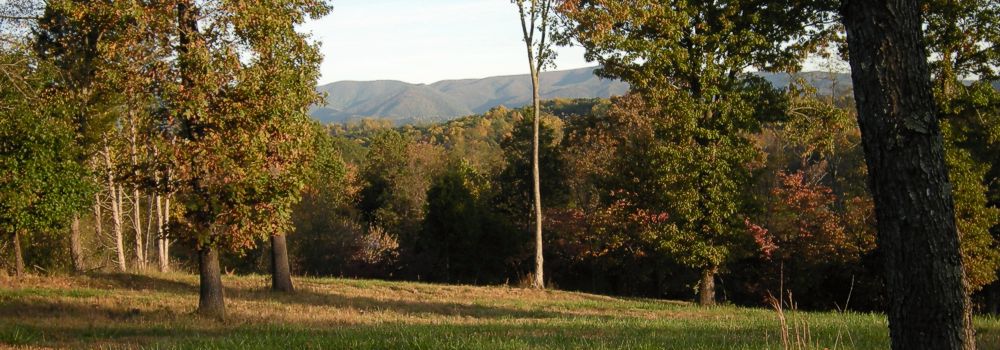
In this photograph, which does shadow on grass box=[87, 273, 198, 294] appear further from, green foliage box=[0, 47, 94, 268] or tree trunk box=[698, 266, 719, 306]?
tree trunk box=[698, 266, 719, 306]

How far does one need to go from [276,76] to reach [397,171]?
49012 millimetres

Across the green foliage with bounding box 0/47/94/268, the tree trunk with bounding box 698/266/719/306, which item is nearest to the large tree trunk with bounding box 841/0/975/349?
the green foliage with bounding box 0/47/94/268

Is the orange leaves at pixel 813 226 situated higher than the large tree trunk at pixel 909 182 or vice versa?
the large tree trunk at pixel 909 182

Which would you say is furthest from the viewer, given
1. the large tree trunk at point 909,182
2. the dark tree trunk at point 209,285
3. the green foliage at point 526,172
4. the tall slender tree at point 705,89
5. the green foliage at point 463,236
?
the green foliage at point 463,236

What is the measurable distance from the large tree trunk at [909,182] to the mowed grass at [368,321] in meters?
0.68

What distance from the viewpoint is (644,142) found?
35.1 metres

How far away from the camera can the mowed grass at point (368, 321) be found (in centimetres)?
782

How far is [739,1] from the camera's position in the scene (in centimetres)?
2103

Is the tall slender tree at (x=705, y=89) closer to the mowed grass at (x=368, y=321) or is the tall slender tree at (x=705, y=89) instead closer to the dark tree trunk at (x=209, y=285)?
the mowed grass at (x=368, y=321)

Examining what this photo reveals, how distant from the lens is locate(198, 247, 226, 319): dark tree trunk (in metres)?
13.5

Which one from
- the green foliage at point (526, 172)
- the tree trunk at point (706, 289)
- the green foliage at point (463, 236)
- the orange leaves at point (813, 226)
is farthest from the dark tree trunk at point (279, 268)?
the green foliage at point (463, 236)

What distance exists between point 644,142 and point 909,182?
31355 millimetres

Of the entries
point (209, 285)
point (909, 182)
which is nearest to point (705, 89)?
point (209, 285)

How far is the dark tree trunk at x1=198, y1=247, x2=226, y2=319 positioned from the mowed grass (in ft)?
1.25
